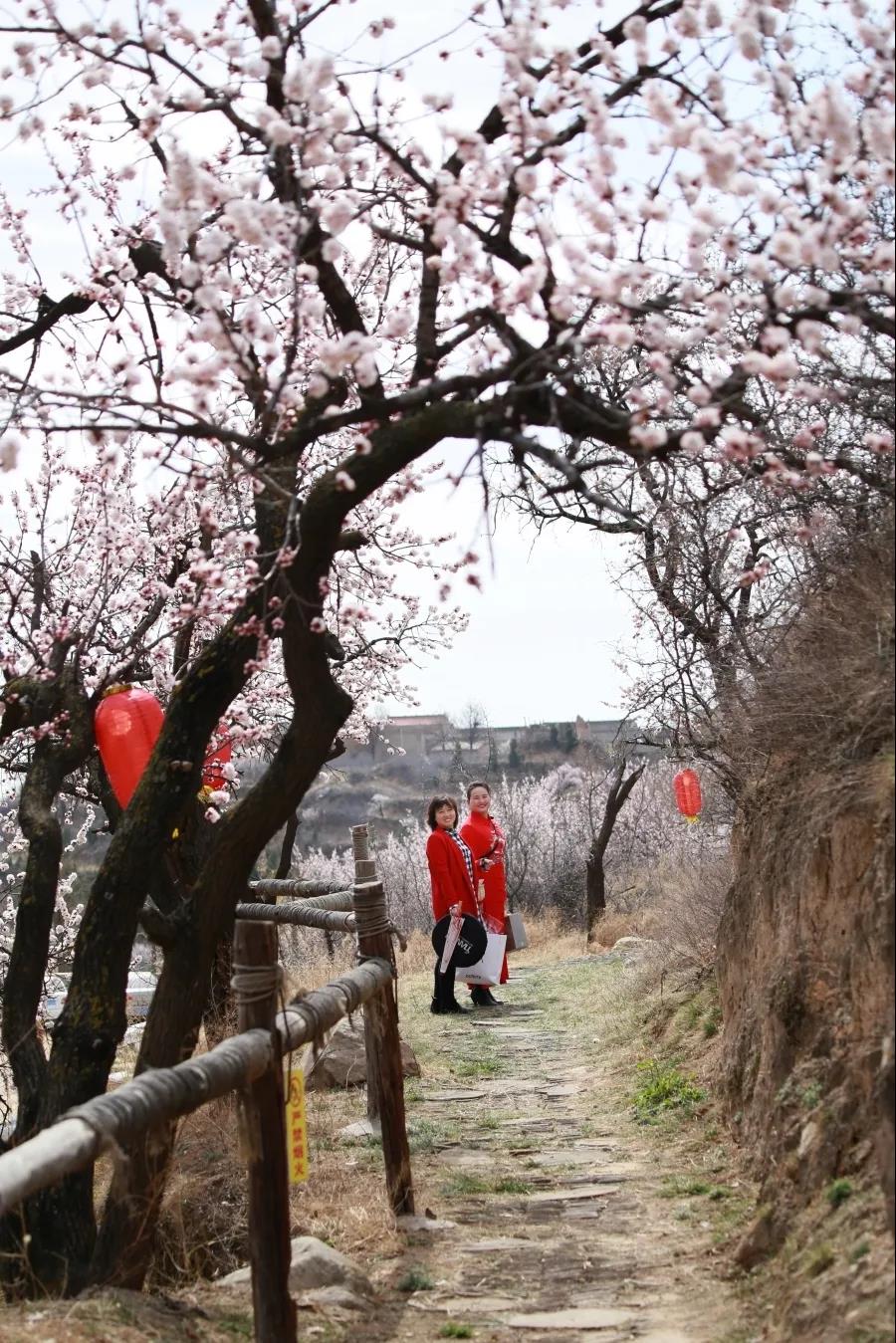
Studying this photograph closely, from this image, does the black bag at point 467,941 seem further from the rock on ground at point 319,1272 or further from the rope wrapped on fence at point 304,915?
the rock on ground at point 319,1272

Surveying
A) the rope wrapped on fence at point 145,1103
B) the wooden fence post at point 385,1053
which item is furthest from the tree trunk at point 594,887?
the rope wrapped on fence at point 145,1103

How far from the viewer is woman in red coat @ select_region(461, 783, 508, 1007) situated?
11.7m

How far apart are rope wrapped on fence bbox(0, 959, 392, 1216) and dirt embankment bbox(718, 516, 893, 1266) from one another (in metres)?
1.64

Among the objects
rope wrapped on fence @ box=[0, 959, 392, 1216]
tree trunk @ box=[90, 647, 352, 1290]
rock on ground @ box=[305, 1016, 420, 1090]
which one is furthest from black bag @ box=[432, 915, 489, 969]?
rope wrapped on fence @ box=[0, 959, 392, 1216]

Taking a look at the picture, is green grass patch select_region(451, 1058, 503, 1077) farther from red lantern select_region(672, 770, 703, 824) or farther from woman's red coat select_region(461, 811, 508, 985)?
red lantern select_region(672, 770, 703, 824)

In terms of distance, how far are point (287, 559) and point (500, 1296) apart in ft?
8.25

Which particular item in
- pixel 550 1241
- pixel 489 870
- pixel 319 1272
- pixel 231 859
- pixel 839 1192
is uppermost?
pixel 231 859

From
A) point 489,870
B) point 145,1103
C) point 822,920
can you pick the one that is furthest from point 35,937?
point 489,870

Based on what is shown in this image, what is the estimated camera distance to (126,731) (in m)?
Answer: 6.60

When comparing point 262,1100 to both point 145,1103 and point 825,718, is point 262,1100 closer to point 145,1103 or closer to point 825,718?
point 145,1103

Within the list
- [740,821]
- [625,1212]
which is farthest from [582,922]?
[625,1212]

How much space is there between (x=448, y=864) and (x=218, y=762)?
2759mm

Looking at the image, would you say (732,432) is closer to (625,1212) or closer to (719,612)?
(625,1212)

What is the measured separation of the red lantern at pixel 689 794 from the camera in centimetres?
1398
